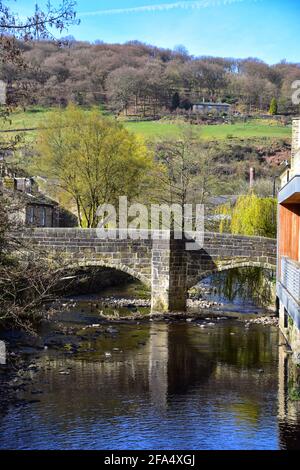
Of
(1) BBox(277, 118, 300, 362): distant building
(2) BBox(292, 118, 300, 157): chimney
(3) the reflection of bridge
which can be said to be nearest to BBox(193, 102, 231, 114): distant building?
(3) the reflection of bridge

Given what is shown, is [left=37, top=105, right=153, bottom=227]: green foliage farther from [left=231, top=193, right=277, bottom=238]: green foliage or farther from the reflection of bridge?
the reflection of bridge

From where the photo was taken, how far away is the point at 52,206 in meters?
37.3

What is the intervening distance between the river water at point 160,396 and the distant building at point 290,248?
2.10 ft

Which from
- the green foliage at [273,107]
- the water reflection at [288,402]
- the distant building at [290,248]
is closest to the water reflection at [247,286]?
the distant building at [290,248]

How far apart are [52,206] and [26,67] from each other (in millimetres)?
27823

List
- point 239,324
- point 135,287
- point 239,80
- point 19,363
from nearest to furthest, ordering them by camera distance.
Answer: point 19,363 → point 239,324 → point 135,287 → point 239,80

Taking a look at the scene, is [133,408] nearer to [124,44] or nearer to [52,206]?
[52,206]

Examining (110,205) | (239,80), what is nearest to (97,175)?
(110,205)

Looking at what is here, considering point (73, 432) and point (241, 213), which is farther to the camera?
point (241, 213)

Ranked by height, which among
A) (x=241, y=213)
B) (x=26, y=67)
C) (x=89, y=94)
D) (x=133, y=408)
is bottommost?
(x=133, y=408)

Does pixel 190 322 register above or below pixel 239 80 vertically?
below

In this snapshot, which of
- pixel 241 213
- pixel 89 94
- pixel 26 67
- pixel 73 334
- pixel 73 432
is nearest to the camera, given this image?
pixel 26 67

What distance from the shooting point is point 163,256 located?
78.5 feet

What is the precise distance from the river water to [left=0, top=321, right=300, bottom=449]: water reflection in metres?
0.02
